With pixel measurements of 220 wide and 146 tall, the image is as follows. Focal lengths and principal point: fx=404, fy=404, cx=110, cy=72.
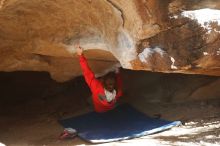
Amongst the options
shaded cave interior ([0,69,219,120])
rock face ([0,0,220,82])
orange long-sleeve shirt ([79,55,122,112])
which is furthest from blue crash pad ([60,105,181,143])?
rock face ([0,0,220,82])

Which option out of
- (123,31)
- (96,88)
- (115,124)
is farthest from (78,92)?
(123,31)

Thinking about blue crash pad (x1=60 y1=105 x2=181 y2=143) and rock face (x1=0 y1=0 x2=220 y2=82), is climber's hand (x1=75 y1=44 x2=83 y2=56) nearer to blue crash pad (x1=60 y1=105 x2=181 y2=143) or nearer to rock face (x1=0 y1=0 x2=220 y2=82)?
rock face (x1=0 y1=0 x2=220 y2=82)

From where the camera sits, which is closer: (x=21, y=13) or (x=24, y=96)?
(x=21, y=13)

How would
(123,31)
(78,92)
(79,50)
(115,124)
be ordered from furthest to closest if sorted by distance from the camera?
(78,92), (115,124), (79,50), (123,31)

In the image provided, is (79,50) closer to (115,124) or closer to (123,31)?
(123,31)

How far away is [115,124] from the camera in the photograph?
4238 millimetres

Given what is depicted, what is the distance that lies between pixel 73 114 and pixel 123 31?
5.24 feet

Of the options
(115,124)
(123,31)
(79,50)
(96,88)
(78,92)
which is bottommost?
(115,124)

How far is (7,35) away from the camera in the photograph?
4406 mm

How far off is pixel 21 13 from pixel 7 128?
1422 millimetres

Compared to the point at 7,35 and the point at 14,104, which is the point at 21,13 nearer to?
the point at 7,35

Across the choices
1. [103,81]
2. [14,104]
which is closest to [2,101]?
[14,104]

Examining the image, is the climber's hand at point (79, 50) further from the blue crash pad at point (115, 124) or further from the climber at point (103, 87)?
the blue crash pad at point (115, 124)

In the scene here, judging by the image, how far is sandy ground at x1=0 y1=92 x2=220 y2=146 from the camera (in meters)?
3.52
